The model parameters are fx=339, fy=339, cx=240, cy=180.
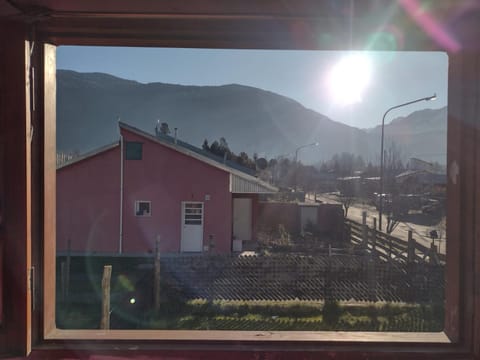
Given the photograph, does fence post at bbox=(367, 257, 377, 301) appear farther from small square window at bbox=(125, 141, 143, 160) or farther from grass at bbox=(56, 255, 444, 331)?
small square window at bbox=(125, 141, 143, 160)

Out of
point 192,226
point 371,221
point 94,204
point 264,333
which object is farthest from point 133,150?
point 264,333

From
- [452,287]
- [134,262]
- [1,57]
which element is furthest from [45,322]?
[134,262]

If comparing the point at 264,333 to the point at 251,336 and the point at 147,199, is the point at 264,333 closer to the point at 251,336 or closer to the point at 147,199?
the point at 251,336

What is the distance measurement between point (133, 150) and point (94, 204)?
1.90 m

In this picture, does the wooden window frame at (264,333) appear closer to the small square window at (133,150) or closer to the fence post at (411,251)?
the fence post at (411,251)

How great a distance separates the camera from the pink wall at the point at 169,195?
31.8 ft

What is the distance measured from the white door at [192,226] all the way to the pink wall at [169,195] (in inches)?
5.6

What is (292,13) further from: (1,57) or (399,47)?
(1,57)

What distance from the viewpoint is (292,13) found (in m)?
0.81

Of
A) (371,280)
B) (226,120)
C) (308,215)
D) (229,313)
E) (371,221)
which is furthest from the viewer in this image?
(226,120)

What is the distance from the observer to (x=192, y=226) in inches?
390

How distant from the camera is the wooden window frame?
2.65 ft

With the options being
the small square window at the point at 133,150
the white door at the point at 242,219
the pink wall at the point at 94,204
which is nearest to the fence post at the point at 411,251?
the white door at the point at 242,219

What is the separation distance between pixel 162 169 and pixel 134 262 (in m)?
2.74
